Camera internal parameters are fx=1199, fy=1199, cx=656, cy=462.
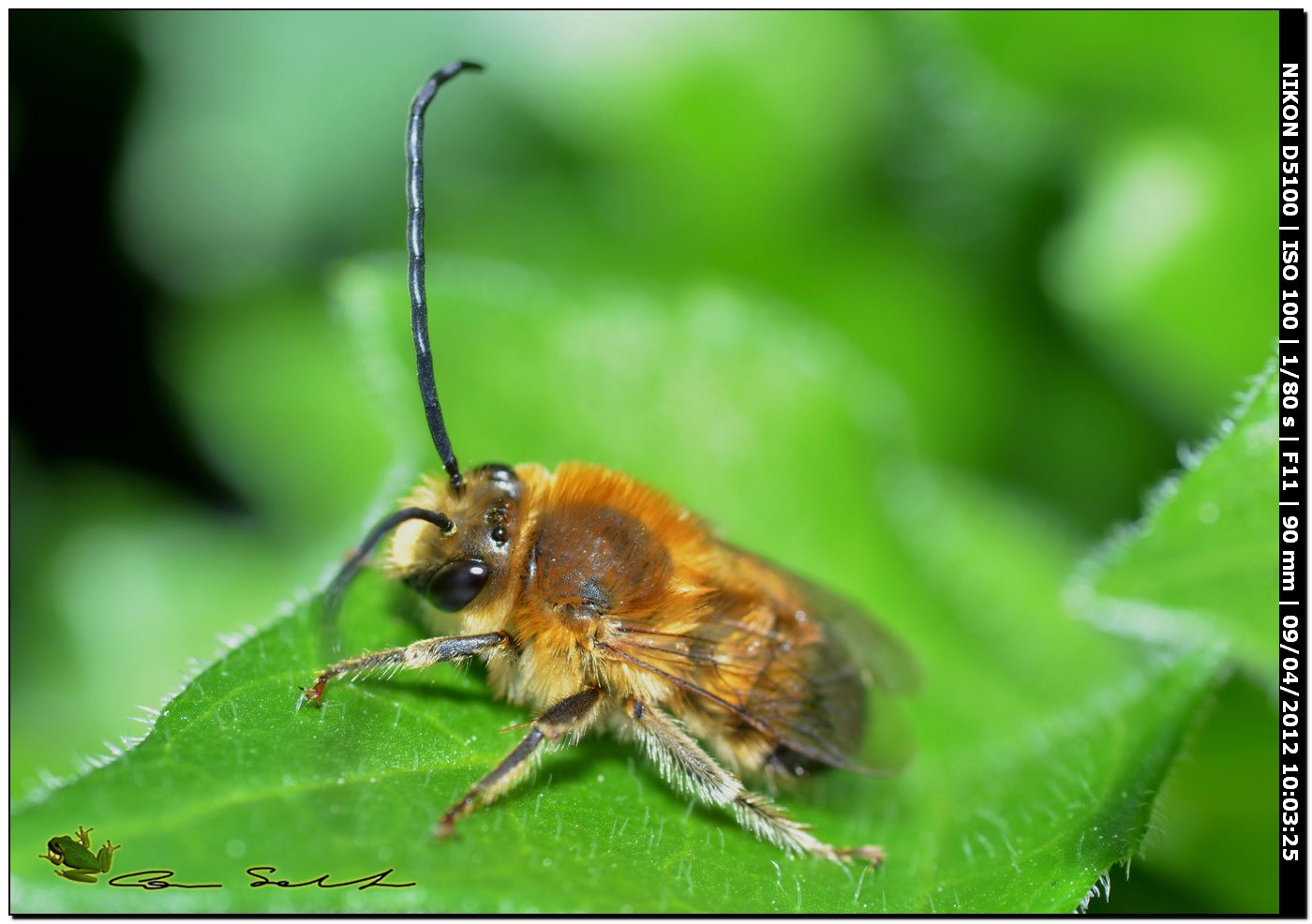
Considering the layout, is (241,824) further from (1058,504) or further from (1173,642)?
(1058,504)

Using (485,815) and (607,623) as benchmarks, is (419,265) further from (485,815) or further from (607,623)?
(485,815)

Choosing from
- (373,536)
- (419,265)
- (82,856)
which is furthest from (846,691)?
(82,856)

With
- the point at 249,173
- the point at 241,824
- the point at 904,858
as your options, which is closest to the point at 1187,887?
the point at 904,858

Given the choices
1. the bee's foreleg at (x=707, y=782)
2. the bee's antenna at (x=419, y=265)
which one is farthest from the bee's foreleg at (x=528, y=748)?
the bee's antenna at (x=419, y=265)

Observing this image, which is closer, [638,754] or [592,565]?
[592,565]

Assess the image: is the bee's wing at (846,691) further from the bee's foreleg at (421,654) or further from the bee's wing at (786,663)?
the bee's foreleg at (421,654)
